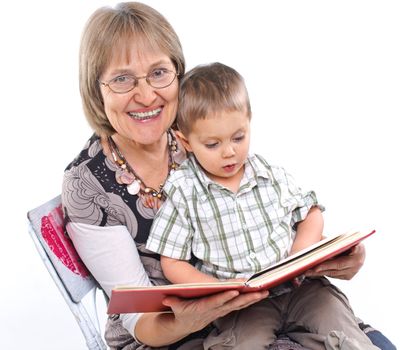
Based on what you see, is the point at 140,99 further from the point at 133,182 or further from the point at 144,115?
the point at 133,182

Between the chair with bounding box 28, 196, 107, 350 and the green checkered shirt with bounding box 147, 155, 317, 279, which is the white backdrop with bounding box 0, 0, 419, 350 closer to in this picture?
the chair with bounding box 28, 196, 107, 350

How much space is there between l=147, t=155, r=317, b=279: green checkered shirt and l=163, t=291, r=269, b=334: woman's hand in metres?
0.29

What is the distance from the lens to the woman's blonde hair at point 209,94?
2260 mm

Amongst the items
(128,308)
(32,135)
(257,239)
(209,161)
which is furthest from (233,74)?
(32,135)

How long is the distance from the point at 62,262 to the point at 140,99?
53 centimetres

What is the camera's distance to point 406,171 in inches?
183

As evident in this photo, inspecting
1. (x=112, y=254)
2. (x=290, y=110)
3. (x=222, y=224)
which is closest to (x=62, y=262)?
(x=112, y=254)

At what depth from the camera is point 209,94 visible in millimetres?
2266

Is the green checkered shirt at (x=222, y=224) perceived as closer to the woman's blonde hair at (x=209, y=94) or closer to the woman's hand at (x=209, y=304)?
the woman's blonde hair at (x=209, y=94)

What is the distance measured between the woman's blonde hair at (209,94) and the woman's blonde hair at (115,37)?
0.34ft

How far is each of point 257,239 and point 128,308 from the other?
505 mm

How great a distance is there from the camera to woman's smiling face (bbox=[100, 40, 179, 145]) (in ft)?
7.50

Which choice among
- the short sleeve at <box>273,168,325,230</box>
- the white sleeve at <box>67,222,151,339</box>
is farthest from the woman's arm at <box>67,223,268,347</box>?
the short sleeve at <box>273,168,325,230</box>

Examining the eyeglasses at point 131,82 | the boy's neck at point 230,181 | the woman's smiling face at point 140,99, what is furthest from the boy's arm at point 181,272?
the eyeglasses at point 131,82
